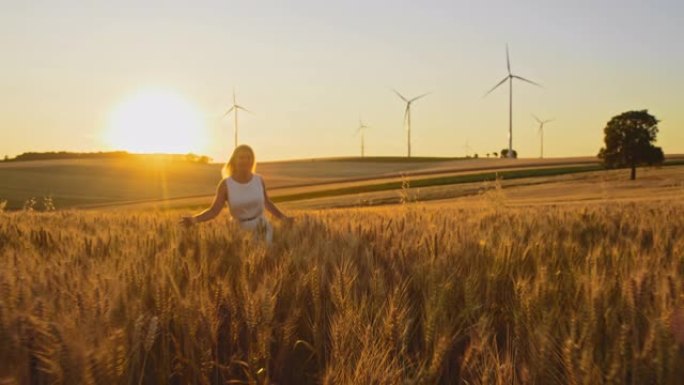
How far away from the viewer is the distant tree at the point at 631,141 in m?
51.8

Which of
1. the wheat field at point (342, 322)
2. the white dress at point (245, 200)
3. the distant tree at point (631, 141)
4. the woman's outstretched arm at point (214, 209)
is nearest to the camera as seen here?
the wheat field at point (342, 322)

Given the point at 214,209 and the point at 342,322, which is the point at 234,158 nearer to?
the point at 214,209

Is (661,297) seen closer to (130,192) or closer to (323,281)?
(323,281)

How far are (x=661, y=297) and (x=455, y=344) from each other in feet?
1.99

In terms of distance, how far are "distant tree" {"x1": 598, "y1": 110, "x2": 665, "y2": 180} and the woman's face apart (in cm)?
4949

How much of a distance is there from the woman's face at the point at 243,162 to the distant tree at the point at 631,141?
162 feet

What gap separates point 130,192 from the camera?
6147cm

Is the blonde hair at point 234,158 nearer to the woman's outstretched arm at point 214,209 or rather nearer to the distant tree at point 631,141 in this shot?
the woman's outstretched arm at point 214,209

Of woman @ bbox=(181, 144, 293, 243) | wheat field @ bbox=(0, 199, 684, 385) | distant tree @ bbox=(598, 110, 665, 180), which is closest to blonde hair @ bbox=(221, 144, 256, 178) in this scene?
woman @ bbox=(181, 144, 293, 243)

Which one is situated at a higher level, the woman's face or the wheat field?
the woman's face

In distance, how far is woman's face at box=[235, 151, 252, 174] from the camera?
7976 mm

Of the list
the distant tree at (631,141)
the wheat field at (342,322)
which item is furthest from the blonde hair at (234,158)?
the distant tree at (631,141)

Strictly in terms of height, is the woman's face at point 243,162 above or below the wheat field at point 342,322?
above

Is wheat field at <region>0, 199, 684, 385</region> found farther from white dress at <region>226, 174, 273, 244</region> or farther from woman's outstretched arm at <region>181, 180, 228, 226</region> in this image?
white dress at <region>226, 174, 273, 244</region>
